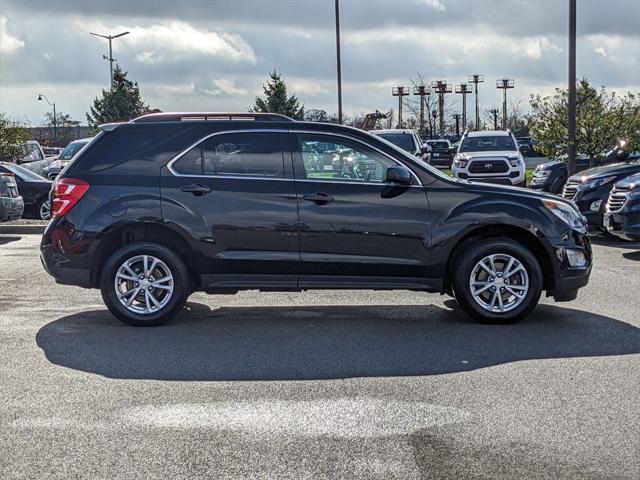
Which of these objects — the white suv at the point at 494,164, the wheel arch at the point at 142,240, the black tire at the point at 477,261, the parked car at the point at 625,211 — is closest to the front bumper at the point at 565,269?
the black tire at the point at 477,261

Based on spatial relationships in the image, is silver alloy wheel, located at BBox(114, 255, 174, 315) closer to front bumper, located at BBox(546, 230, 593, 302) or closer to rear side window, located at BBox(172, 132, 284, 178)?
rear side window, located at BBox(172, 132, 284, 178)

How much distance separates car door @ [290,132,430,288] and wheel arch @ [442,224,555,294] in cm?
26

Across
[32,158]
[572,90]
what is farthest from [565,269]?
[32,158]

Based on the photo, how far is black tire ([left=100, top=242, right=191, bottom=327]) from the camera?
860cm

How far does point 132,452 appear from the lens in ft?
16.8

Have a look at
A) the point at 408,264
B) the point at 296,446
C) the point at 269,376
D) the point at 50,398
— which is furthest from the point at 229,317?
the point at 296,446

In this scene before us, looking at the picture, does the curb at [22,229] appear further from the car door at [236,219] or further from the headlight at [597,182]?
the car door at [236,219]

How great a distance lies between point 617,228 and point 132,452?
10528 mm

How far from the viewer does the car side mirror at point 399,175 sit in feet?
28.1

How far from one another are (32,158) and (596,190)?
18.9 meters

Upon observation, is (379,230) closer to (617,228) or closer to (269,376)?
(269,376)

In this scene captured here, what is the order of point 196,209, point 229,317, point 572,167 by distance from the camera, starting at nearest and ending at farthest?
point 196,209
point 229,317
point 572,167

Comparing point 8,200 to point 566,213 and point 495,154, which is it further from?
point 495,154

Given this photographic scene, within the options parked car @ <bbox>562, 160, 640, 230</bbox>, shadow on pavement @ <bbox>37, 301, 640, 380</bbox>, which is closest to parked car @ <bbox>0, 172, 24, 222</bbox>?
shadow on pavement @ <bbox>37, 301, 640, 380</bbox>
